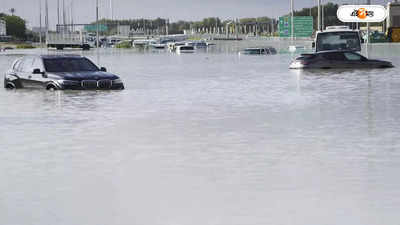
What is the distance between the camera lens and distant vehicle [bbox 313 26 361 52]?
58.6m

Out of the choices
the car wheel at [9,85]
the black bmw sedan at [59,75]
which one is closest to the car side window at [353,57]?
the black bmw sedan at [59,75]

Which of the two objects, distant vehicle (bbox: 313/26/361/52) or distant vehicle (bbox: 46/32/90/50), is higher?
distant vehicle (bbox: 46/32/90/50)

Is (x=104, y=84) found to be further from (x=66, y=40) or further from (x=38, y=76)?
(x=66, y=40)

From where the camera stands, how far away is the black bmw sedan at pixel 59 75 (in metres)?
29.1

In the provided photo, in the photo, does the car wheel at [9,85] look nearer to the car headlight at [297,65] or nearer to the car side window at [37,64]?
the car side window at [37,64]

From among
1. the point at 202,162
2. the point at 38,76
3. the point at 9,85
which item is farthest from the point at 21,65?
the point at 202,162

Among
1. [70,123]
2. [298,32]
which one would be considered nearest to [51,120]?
[70,123]

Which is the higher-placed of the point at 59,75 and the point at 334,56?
the point at 334,56

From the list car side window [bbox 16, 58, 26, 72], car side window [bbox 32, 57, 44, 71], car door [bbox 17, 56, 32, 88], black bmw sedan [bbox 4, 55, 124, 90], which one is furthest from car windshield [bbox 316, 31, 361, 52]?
car side window [bbox 32, 57, 44, 71]

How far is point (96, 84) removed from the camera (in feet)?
95.5

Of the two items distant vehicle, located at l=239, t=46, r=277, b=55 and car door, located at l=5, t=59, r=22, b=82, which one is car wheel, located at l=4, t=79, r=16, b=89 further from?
distant vehicle, located at l=239, t=46, r=277, b=55

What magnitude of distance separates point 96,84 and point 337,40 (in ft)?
108

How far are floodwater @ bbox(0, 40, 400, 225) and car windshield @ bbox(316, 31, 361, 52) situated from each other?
3449 centimetres

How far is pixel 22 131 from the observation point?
16.8 meters
